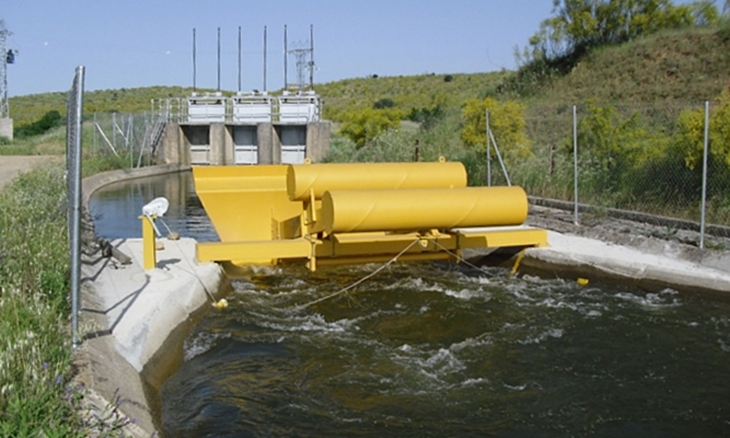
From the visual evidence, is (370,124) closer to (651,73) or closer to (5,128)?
(651,73)

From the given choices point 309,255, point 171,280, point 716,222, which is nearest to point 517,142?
point 716,222

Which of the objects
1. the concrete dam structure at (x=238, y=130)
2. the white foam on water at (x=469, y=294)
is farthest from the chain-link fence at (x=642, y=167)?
the concrete dam structure at (x=238, y=130)

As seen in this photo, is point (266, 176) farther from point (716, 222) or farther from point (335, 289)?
point (716, 222)

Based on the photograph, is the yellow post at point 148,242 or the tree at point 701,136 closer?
the yellow post at point 148,242

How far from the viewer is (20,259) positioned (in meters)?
7.14

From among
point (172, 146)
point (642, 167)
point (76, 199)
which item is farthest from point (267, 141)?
point (76, 199)

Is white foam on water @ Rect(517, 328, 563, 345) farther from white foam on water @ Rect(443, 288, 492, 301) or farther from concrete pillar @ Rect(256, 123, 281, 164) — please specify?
concrete pillar @ Rect(256, 123, 281, 164)

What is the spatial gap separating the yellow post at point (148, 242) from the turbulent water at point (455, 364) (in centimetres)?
105

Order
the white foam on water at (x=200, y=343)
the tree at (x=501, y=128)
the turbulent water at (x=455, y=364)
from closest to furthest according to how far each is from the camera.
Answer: the turbulent water at (x=455, y=364) → the white foam on water at (x=200, y=343) → the tree at (x=501, y=128)

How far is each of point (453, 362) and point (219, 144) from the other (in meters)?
30.5

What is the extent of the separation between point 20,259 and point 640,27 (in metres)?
31.8

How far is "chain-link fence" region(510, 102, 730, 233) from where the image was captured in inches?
456

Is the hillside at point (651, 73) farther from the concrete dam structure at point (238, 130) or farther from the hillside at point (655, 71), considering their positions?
the concrete dam structure at point (238, 130)

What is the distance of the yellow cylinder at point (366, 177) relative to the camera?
9672 mm
